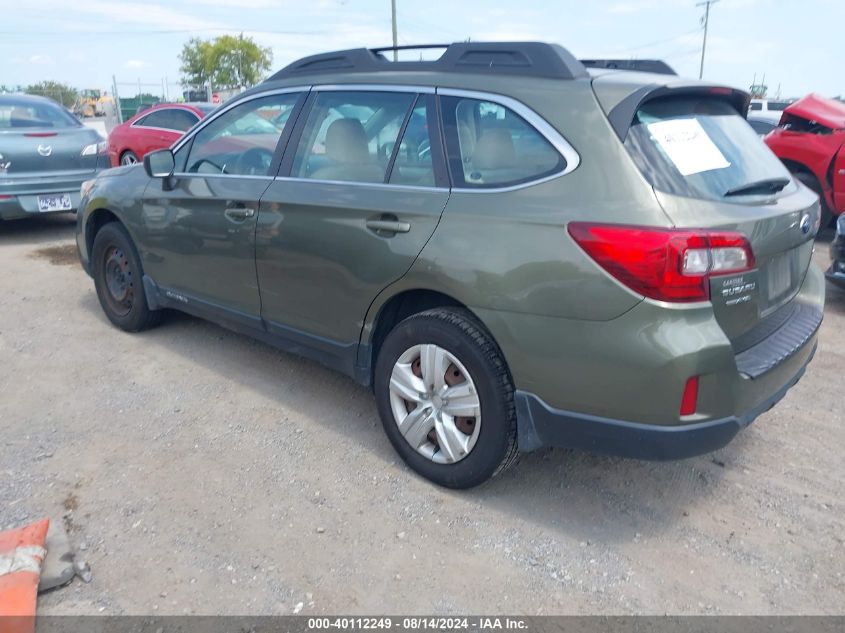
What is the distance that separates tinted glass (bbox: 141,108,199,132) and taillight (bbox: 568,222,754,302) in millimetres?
9976

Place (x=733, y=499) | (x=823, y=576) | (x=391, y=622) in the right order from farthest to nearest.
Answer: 1. (x=733, y=499)
2. (x=823, y=576)
3. (x=391, y=622)

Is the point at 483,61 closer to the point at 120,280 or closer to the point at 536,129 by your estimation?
the point at 536,129

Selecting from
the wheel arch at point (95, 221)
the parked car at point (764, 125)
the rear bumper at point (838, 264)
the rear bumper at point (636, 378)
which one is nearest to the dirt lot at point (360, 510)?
the rear bumper at point (636, 378)

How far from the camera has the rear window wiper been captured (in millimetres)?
2844

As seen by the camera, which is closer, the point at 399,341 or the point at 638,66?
the point at 399,341

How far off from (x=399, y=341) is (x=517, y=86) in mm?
1173

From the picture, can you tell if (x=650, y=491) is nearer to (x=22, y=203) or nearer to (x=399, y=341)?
(x=399, y=341)

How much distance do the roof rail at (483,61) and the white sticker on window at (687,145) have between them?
A: 0.39 meters

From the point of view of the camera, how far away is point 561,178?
2748mm

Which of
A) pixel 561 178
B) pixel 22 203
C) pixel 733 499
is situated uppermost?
pixel 561 178

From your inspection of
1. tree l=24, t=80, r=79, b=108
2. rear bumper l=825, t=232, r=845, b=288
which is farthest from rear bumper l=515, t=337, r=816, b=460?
tree l=24, t=80, r=79, b=108

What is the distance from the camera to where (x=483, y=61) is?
125 inches

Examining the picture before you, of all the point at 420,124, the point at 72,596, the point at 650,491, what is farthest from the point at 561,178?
the point at 72,596

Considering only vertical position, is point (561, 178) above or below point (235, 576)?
above
